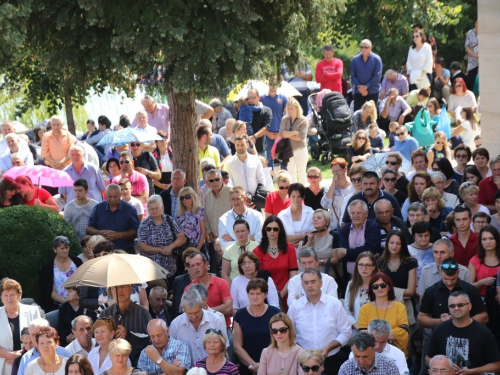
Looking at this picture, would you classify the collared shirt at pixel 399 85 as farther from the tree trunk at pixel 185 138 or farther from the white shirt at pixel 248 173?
the tree trunk at pixel 185 138

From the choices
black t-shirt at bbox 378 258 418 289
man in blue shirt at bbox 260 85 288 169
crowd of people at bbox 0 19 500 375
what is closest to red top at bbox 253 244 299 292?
crowd of people at bbox 0 19 500 375

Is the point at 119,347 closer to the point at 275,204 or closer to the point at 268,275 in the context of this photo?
the point at 268,275

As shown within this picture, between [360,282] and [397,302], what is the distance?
23.9 inches

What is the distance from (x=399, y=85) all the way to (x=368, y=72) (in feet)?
3.37

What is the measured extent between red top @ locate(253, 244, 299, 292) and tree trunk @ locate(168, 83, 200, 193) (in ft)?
9.48

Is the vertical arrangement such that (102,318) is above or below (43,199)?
below

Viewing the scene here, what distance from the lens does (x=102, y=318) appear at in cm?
1118

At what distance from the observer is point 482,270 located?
38.3 ft

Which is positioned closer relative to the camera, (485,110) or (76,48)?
(76,48)

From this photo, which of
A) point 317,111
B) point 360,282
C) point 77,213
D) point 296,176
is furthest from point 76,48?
point 317,111

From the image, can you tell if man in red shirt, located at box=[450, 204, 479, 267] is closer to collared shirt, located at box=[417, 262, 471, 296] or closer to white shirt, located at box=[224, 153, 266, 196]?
collared shirt, located at box=[417, 262, 471, 296]

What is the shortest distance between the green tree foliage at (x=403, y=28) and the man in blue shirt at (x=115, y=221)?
22.4 feet

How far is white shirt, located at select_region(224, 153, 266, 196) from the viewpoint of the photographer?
51.2ft

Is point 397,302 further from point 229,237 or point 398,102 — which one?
point 398,102
